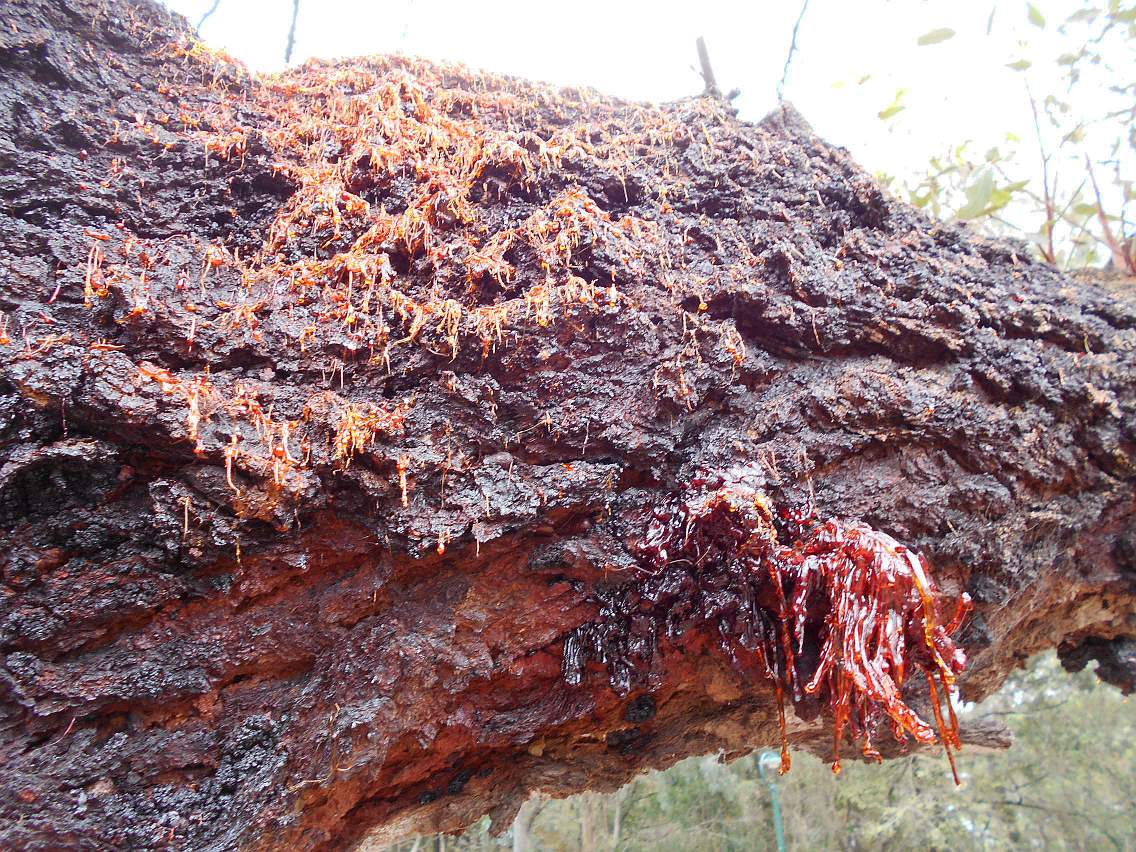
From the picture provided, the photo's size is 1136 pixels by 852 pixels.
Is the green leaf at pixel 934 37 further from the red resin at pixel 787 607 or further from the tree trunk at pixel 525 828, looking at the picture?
the tree trunk at pixel 525 828

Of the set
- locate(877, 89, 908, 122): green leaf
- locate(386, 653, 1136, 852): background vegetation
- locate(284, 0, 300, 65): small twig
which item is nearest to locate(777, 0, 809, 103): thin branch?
locate(877, 89, 908, 122): green leaf

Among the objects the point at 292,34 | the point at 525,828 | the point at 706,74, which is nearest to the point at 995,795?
the point at 525,828

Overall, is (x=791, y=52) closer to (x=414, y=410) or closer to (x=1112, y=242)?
(x=1112, y=242)

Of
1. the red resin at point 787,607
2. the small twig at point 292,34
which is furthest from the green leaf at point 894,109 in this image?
the small twig at point 292,34

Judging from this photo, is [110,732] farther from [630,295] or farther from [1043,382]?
[1043,382]

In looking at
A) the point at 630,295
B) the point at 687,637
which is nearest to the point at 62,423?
the point at 630,295

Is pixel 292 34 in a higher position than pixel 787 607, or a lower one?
higher
